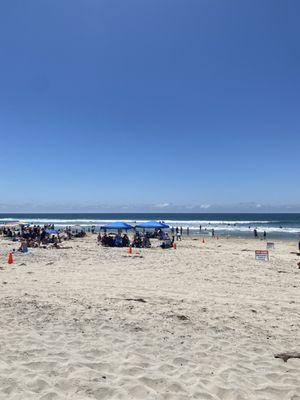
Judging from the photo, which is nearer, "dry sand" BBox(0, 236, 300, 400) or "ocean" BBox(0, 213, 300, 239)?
"dry sand" BBox(0, 236, 300, 400)

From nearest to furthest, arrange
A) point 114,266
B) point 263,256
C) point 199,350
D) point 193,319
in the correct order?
1. point 199,350
2. point 193,319
3. point 114,266
4. point 263,256

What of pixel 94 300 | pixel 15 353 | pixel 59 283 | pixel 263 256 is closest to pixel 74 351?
pixel 15 353

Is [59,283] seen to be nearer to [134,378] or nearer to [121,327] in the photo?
[121,327]

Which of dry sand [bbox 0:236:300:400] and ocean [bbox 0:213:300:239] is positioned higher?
dry sand [bbox 0:236:300:400]

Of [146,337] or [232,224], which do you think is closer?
[146,337]

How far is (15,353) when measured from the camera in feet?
20.1

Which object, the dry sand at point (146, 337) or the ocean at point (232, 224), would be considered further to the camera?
the ocean at point (232, 224)

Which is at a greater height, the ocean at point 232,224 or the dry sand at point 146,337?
the dry sand at point 146,337

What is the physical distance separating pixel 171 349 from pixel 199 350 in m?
0.48

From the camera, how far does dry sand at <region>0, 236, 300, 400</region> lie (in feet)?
16.9

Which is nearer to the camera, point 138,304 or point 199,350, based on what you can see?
point 199,350

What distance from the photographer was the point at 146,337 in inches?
283

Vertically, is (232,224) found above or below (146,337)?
below

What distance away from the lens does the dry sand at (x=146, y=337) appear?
5152mm
